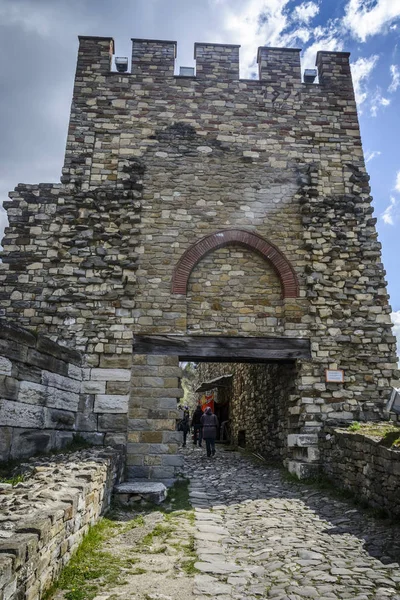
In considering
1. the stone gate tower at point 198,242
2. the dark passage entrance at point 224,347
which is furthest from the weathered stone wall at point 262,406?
the stone gate tower at point 198,242

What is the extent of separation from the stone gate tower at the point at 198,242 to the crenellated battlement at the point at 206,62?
36 millimetres

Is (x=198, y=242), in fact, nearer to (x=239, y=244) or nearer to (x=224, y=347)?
(x=239, y=244)

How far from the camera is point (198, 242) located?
334 inches

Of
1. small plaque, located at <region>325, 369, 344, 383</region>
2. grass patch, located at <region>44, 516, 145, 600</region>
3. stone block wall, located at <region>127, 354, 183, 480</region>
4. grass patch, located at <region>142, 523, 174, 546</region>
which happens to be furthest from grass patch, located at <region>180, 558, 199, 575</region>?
small plaque, located at <region>325, 369, 344, 383</region>

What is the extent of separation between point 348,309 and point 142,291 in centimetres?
402

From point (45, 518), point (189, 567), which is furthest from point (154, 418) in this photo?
point (45, 518)

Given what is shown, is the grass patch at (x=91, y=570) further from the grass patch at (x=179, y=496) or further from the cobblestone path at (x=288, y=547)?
the grass patch at (x=179, y=496)

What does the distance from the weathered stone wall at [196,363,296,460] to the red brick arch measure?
1.70m

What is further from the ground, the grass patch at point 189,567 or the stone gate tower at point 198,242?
the stone gate tower at point 198,242

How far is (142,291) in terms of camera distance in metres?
8.19

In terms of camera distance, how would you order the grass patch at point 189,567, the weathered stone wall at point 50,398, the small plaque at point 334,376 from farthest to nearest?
1. the small plaque at point 334,376
2. the weathered stone wall at point 50,398
3. the grass patch at point 189,567

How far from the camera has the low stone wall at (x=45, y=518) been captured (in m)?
2.30

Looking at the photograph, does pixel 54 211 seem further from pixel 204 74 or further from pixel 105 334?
pixel 204 74

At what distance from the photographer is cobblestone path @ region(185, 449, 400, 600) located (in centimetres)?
318
